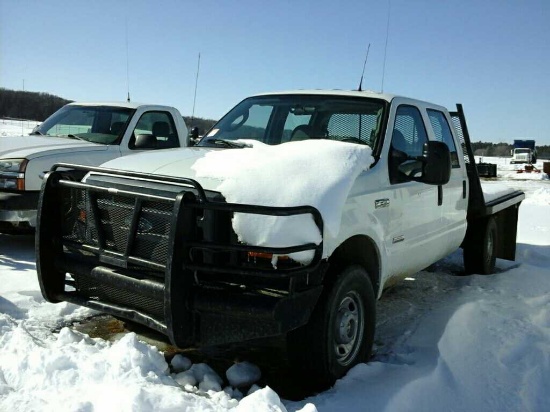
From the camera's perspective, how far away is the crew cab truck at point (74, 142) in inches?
267

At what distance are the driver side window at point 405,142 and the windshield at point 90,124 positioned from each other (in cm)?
441

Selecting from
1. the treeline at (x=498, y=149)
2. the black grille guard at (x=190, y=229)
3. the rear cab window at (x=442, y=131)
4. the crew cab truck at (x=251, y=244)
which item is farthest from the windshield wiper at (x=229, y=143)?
the treeline at (x=498, y=149)

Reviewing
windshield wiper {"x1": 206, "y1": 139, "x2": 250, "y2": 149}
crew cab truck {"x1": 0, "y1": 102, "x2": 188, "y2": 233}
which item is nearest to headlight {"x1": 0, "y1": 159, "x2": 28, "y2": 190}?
crew cab truck {"x1": 0, "y1": 102, "x2": 188, "y2": 233}

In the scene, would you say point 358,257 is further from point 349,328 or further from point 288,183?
point 288,183

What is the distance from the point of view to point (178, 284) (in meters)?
3.19

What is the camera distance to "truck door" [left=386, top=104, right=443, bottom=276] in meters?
4.43

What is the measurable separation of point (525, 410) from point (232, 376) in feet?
5.85

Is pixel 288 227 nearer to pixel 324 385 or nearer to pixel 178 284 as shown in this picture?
pixel 178 284

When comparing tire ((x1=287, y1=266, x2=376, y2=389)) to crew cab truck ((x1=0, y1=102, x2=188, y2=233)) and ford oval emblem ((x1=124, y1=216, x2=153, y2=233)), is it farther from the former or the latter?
crew cab truck ((x1=0, y1=102, x2=188, y2=233))

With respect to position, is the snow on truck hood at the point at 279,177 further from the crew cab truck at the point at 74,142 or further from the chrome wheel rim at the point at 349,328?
the crew cab truck at the point at 74,142

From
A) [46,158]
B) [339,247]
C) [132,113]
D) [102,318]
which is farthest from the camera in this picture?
[132,113]

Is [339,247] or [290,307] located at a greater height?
[339,247]

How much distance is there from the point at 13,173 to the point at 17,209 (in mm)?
463

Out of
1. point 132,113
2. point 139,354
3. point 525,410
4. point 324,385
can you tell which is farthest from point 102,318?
point 132,113
